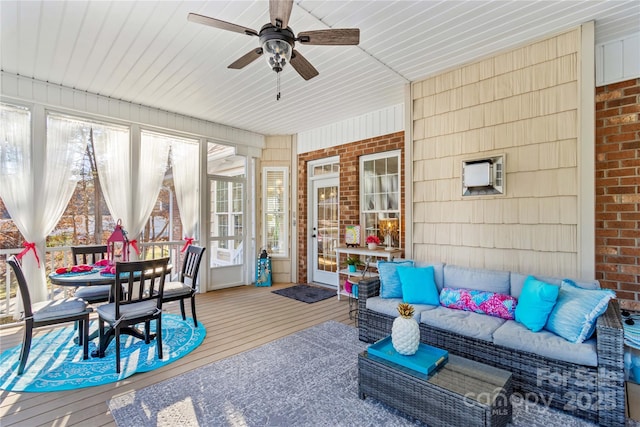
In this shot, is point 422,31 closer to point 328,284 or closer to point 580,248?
point 580,248

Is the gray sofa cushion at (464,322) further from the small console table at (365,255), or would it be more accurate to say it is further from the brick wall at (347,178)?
the brick wall at (347,178)

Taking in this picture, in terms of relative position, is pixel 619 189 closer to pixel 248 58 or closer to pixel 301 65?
pixel 301 65

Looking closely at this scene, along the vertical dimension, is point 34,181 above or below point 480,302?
above

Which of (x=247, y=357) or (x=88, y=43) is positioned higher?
(x=88, y=43)

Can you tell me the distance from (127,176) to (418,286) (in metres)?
4.55

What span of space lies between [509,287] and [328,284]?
11.5ft

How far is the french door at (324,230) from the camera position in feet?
19.1

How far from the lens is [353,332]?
3605mm

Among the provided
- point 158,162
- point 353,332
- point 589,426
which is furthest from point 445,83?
point 158,162

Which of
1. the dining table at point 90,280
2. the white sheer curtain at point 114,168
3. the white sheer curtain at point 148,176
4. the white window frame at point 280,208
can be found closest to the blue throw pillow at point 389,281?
the dining table at point 90,280

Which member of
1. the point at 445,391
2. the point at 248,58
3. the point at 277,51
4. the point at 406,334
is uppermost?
the point at 248,58

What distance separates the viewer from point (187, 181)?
541 centimetres

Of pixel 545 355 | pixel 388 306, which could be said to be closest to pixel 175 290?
pixel 388 306

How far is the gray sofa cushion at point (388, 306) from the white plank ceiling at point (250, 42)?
8.89 ft
